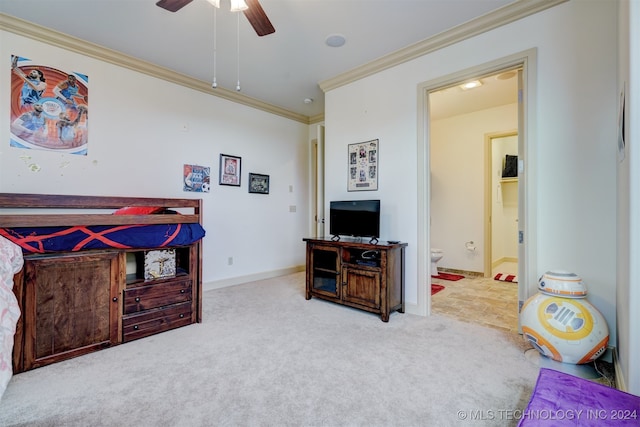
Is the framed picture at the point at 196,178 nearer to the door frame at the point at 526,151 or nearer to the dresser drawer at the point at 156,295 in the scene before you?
the dresser drawer at the point at 156,295

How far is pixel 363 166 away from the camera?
3.48 m

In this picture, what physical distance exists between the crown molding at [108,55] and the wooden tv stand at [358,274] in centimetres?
236

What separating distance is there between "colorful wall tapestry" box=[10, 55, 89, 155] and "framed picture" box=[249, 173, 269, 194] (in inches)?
77.5

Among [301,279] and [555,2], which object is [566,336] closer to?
[555,2]

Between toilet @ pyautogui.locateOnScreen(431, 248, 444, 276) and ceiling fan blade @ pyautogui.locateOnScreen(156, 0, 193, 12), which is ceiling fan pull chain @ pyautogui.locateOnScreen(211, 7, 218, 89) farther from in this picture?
toilet @ pyautogui.locateOnScreen(431, 248, 444, 276)

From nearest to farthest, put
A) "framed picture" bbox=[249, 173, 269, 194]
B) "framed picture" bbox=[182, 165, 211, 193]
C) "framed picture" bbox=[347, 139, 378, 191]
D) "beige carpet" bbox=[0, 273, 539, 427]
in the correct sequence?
"beige carpet" bbox=[0, 273, 539, 427] < "framed picture" bbox=[347, 139, 378, 191] < "framed picture" bbox=[182, 165, 211, 193] < "framed picture" bbox=[249, 173, 269, 194]

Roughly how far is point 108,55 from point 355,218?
10.0 ft

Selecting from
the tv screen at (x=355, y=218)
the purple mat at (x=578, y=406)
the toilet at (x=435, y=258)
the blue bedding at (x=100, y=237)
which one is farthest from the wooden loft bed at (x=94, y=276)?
the toilet at (x=435, y=258)

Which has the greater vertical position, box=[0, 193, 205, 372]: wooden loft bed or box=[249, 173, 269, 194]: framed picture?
box=[249, 173, 269, 194]: framed picture

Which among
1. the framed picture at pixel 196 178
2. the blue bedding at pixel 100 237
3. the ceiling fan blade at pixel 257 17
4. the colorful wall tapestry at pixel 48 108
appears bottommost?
the blue bedding at pixel 100 237

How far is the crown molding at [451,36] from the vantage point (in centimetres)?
237

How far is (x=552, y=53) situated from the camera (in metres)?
2.31

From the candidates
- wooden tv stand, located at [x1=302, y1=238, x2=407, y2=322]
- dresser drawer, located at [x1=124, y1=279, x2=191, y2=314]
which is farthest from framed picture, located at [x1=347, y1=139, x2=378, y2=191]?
dresser drawer, located at [x1=124, y1=279, x2=191, y2=314]

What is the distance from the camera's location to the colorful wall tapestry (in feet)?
8.57
